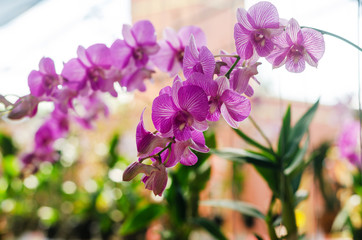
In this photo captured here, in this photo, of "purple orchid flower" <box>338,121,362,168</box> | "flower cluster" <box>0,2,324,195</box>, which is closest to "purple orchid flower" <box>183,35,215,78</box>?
"flower cluster" <box>0,2,324,195</box>

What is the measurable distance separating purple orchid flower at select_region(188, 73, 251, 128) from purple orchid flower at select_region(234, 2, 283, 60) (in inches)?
1.9

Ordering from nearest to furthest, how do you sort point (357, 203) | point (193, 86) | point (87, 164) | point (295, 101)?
point (193, 86) < point (357, 203) < point (295, 101) < point (87, 164)

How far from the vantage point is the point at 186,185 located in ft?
2.59

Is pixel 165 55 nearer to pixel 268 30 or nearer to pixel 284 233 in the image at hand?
pixel 268 30

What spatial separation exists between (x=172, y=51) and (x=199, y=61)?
176mm

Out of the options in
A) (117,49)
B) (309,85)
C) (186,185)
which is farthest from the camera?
(186,185)

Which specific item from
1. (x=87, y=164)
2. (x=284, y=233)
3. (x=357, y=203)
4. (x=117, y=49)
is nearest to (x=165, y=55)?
(x=117, y=49)

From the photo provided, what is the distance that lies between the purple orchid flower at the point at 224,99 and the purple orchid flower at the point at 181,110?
0.01 meters

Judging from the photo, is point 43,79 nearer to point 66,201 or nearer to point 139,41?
point 139,41

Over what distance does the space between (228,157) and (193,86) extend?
0.19 metres

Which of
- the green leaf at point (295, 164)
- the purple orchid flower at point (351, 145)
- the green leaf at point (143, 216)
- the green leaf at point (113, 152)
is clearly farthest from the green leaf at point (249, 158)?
the green leaf at point (113, 152)

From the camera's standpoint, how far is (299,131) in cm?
48

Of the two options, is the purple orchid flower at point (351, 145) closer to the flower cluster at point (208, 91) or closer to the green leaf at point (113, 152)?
the flower cluster at point (208, 91)

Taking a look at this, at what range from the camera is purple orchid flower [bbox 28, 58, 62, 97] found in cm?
46
